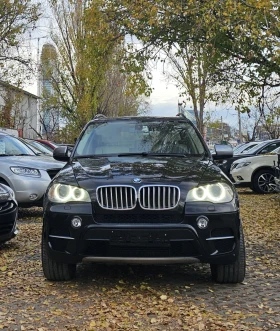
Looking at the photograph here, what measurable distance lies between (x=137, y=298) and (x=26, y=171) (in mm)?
5362

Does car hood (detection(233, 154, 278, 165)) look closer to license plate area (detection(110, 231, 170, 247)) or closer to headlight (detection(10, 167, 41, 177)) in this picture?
headlight (detection(10, 167, 41, 177))

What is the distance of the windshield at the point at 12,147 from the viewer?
33.9ft

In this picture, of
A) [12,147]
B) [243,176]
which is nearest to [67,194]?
[12,147]

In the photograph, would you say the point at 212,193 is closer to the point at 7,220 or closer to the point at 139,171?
the point at 139,171

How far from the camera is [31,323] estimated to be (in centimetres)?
408

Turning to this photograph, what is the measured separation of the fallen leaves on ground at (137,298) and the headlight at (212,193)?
0.90 meters

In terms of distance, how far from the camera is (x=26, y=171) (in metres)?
9.49

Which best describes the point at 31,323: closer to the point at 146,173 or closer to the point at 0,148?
the point at 146,173

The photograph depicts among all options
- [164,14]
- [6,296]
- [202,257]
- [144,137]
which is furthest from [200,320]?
[164,14]

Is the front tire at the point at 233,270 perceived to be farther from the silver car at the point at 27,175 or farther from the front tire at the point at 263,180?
the front tire at the point at 263,180

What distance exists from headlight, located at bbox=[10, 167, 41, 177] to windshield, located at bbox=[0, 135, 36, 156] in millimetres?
801

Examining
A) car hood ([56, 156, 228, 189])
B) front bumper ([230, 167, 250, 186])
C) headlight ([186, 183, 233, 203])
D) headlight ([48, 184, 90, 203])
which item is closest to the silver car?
car hood ([56, 156, 228, 189])

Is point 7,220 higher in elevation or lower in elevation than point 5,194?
lower

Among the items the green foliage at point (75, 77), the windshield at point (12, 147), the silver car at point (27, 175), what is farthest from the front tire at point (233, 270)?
the green foliage at point (75, 77)
